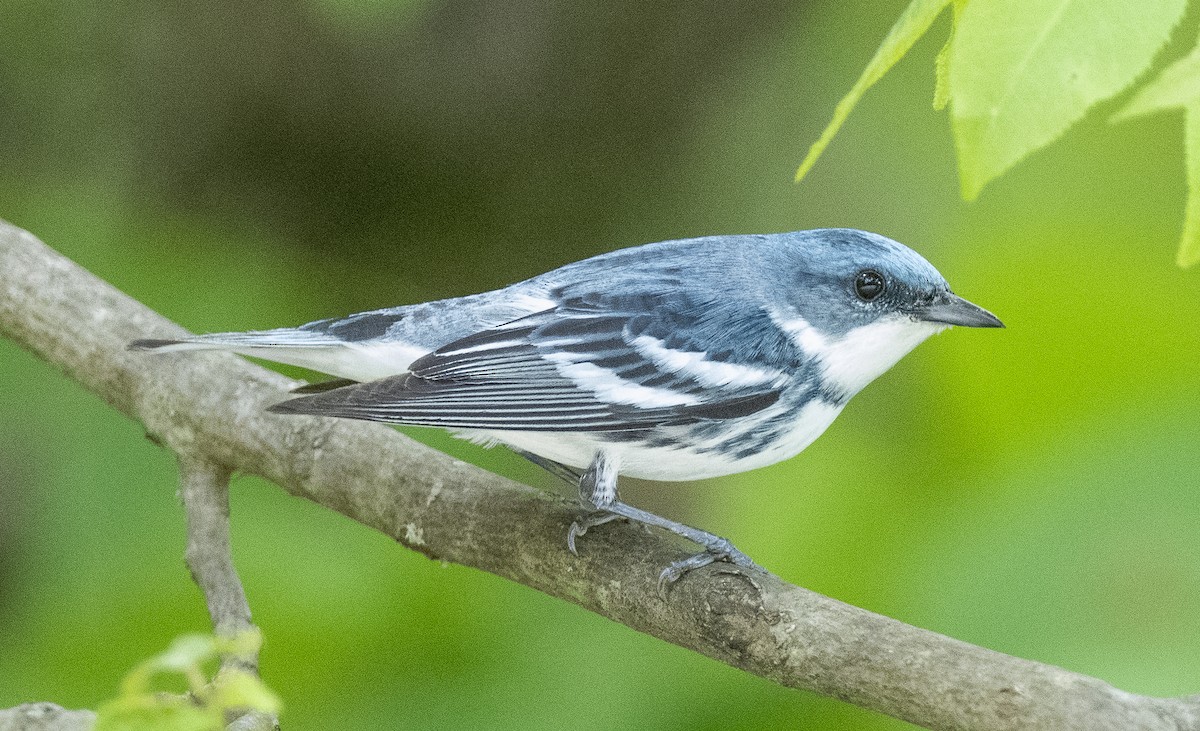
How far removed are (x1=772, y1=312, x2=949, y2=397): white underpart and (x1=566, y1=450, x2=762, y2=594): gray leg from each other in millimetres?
293

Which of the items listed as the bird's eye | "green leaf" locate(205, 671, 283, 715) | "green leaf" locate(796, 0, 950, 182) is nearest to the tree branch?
the bird's eye

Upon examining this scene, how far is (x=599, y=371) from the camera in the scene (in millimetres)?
1673

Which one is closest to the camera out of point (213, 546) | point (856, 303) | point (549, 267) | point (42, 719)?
point (42, 719)

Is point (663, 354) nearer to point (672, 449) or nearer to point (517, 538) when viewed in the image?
point (672, 449)

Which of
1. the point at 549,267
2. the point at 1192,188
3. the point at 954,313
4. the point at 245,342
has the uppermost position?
the point at 549,267

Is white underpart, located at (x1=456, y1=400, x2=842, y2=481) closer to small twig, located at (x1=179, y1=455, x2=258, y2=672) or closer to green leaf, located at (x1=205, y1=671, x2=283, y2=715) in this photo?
small twig, located at (x1=179, y1=455, x2=258, y2=672)

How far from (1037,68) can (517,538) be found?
1106 mm

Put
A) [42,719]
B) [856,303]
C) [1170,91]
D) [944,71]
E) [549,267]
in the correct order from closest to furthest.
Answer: [1170,91], [944,71], [42,719], [856,303], [549,267]

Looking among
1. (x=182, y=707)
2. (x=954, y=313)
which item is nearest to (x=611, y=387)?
(x=954, y=313)

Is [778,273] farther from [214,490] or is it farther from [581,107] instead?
[581,107]

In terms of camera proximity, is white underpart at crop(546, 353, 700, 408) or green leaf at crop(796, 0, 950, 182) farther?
white underpart at crop(546, 353, 700, 408)

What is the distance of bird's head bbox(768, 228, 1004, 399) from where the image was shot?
1.64 m

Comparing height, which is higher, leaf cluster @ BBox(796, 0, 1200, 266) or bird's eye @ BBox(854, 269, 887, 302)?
bird's eye @ BBox(854, 269, 887, 302)

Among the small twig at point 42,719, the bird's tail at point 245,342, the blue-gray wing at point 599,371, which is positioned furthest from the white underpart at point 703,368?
the small twig at point 42,719
